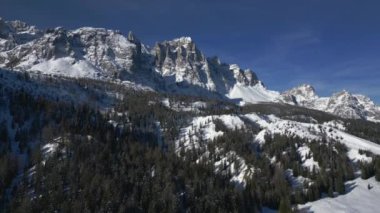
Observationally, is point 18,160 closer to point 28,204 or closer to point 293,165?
point 28,204

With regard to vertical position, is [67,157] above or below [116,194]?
above

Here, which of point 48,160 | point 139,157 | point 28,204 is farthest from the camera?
point 139,157

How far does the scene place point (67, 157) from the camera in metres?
166

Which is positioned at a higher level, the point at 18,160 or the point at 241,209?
the point at 18,160

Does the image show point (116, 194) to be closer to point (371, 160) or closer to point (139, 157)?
point (139, 157)

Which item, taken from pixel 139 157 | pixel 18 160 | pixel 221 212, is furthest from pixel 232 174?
pixel 18 160

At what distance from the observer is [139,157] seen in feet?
628

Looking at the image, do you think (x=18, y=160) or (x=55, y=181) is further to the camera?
(x=18, y=160)

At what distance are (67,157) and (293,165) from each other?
110m

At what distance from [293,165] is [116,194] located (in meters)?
96.3

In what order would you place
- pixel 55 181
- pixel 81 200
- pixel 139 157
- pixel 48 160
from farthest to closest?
1. pixel 139 157
2. pixel 48 160
3. pixel 55 181
4. pixel 81 200

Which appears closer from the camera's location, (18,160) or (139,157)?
(18,160)

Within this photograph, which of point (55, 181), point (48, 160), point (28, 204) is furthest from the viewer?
point (48, 160)

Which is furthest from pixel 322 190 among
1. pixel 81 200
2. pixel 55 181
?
pixel 55 181
